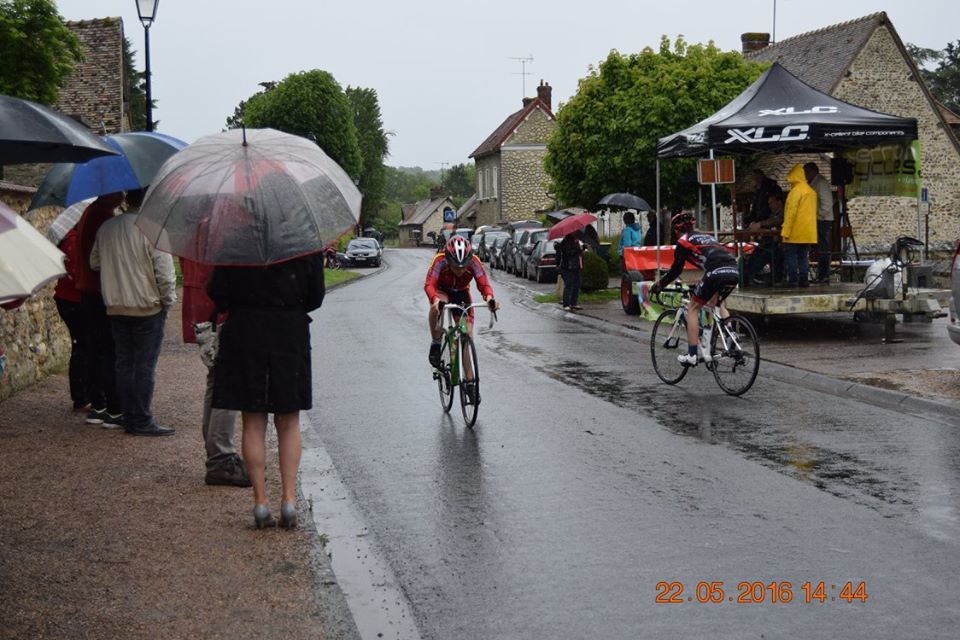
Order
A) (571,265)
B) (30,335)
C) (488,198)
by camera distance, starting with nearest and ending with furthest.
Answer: (30,335) < (571,265) < (488,198)

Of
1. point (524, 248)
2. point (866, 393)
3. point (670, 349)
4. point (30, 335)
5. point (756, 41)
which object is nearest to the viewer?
point (866, 393)

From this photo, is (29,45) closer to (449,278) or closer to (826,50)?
(449,278)

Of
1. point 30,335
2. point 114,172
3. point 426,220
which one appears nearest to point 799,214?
point 30,335

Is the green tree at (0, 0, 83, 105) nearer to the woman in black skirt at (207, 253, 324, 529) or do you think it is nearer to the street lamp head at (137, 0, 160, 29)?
the street lamp head at (137, 0, 160, 29)

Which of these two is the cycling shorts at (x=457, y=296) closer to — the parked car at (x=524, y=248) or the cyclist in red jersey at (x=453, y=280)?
the cyclist in red jersey at (x=453, y=280)

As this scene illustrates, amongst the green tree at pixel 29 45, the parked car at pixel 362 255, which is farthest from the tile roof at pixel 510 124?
the green tree at pixel 29 45

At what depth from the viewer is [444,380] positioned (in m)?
11.4

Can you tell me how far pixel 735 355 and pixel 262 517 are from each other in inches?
256

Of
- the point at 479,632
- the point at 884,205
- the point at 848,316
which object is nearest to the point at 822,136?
the point at 848,316

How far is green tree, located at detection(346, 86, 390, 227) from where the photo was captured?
115 m

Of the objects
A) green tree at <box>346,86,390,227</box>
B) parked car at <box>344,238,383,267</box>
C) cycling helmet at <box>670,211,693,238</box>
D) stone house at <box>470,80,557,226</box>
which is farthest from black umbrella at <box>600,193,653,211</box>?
green tree at <box>346,86,390,227</box>

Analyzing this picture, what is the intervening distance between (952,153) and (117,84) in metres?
32.2

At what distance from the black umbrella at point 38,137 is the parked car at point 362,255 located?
174 feet

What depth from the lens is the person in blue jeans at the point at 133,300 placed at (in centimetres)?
948
